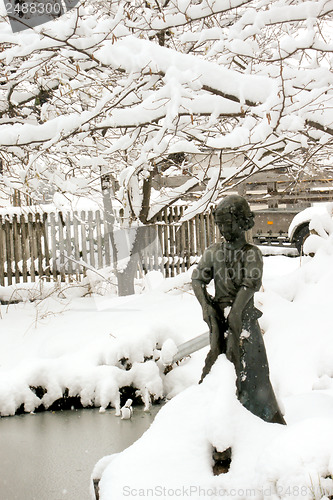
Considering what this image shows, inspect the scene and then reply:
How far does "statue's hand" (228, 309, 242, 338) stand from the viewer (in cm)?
325

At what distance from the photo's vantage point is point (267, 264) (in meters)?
12.8

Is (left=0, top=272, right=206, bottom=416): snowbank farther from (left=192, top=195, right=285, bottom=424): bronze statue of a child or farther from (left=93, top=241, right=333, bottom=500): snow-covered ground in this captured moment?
(left=192, top=195, right=285, bottom=424): bronze statue of a child

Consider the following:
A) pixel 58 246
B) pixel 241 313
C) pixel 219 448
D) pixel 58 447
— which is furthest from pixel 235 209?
pixel 58 246

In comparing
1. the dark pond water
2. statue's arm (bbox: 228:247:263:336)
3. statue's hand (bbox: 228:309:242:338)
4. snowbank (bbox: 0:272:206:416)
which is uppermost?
statue's arm (bbox: 228:247:263:336)

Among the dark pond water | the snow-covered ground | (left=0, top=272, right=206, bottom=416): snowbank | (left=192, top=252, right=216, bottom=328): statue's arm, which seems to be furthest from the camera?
(left=0, top=272, right=206, bottom=416): snowbank

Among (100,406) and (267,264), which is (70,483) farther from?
(267,264)

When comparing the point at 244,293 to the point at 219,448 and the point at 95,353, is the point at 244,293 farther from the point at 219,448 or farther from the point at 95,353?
the point at 95,353

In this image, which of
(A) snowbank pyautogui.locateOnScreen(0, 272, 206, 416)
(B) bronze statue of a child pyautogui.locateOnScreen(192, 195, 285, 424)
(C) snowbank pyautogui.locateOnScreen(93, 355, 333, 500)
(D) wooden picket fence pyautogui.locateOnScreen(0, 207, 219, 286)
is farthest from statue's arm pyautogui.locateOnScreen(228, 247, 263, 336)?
(D) wooden picket fence pyautogui.locateOnScreen(0, 207, 219, 286)

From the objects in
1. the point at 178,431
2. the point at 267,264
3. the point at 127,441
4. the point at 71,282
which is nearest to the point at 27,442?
the point at 127,441

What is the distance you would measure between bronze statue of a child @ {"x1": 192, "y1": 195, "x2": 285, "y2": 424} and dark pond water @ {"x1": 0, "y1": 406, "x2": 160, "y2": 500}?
1.45 m

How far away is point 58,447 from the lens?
4930mm

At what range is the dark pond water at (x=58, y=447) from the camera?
4.03 meters

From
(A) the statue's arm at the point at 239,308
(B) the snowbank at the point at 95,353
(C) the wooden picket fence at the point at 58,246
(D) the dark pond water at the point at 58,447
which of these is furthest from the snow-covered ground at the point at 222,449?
(C) the wooden picket fence at the point at 58,246

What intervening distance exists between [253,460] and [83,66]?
14.0 ft
